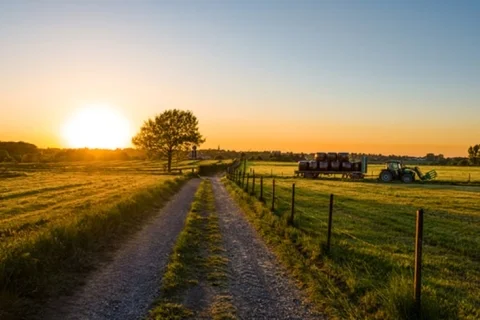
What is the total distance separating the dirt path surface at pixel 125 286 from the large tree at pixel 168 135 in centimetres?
6289

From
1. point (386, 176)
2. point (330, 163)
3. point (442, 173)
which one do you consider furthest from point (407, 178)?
point (442, 173)

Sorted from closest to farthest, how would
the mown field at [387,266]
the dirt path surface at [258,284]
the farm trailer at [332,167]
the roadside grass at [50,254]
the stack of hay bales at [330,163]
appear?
the mown field at [387,266] < the dirt path surface at [258,284] < the roadside grass at [50,254] < the farm trailer at [332,167] < the stack of hay bales at [330,163]

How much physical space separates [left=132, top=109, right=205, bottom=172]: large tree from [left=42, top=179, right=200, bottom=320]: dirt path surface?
62886 millimetres

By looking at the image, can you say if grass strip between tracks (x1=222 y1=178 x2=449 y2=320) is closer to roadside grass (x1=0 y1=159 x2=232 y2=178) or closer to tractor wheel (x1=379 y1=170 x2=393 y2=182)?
tractor wheel (x1=379 y1=170 x2=393 y2=182)

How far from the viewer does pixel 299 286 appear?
8.34 meters

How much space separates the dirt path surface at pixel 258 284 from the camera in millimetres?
6953

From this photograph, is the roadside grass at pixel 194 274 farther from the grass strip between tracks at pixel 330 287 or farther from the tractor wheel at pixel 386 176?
the tractor wheel at pixel 386 176

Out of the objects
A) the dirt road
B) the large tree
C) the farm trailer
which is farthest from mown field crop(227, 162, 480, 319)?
the large tree

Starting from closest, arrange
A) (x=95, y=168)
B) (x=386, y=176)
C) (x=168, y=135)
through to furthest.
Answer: (x=386, y=176) → (x=168, y=135) → (x=95, y=168)

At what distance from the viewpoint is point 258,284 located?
8500mm

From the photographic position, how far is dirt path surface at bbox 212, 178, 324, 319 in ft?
22.8

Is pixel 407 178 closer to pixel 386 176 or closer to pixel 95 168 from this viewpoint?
pixel 386 176

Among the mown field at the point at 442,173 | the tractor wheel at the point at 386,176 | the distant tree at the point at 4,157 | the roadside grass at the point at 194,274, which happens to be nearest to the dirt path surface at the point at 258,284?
the roadside grass at the point at 194,274

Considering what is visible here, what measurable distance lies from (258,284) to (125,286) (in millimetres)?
2565
